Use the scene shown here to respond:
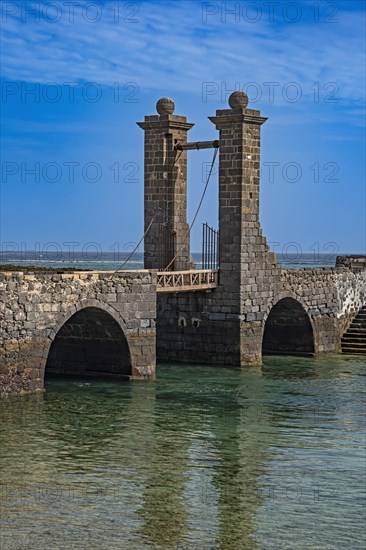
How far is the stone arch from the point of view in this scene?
90.6ft

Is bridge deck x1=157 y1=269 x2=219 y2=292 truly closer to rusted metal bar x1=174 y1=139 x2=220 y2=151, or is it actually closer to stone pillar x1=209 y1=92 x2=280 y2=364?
stone pillar x1=209 y1=92 x2=280 y2=364

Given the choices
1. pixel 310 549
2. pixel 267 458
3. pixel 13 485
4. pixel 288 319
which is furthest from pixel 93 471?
pixel 288 319

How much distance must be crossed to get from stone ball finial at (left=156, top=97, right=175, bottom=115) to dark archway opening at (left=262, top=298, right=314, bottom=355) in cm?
688

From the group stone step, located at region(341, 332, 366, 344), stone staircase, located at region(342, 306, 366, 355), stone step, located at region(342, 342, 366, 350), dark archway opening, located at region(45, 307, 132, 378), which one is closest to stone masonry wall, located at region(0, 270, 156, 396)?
dark archway opening, located at region(45, 307, 132, 378)

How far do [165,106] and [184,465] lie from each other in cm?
1612

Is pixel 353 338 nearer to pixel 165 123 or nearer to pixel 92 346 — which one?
pixel 165 123

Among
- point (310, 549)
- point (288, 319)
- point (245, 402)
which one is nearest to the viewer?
point (310, 549)

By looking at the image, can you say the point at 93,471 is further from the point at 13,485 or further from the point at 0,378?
the point at 0,378

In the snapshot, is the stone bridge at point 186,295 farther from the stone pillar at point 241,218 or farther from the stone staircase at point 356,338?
the stone staircase at point 356,338

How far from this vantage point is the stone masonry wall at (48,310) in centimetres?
2419

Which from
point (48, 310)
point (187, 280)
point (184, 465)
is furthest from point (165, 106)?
point (184, 465)

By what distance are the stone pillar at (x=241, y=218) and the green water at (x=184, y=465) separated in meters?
3.26

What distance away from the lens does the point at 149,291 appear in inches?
1110

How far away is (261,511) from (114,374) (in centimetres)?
1257
